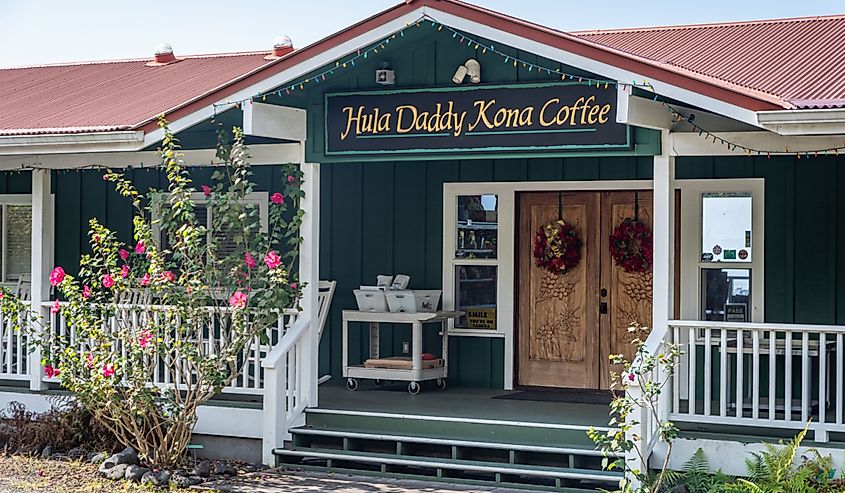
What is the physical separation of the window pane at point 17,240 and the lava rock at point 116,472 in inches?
205

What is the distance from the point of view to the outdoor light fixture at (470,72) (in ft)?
30.8

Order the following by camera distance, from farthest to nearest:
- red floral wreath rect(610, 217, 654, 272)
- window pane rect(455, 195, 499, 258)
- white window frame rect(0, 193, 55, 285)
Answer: white window frame rect(0, 193, 55, 285) → window pane rect(455, 195, 499, 258) → red floral wreath rect(610, 217, 654, 272)

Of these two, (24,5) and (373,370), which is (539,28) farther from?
(24,5)

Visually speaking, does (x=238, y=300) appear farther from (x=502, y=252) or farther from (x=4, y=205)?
(x=4, y=205)

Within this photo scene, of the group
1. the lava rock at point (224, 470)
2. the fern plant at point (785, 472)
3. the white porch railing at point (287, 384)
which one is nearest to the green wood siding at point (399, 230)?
the white porch railing at point (287, 384)

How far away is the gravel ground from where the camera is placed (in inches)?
347

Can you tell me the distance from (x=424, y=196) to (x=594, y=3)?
56.5 feet

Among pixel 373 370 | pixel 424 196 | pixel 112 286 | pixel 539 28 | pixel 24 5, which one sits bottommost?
pixel 373 370

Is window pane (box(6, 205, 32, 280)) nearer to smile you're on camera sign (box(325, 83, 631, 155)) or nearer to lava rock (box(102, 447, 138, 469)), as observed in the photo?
lava rock (box(102, 447, 138, 469))

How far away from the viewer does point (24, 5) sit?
26.2 metres

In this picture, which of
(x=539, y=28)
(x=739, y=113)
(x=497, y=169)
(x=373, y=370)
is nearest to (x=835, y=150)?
(x=739, y=113)

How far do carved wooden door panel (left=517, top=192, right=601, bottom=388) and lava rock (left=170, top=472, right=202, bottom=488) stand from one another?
373 centimetres

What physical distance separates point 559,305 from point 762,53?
115 inches

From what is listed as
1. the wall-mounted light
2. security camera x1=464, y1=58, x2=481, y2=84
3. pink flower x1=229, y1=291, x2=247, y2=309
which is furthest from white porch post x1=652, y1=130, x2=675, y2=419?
pink flower x1=229, y1=291, x2=247, y2=309
